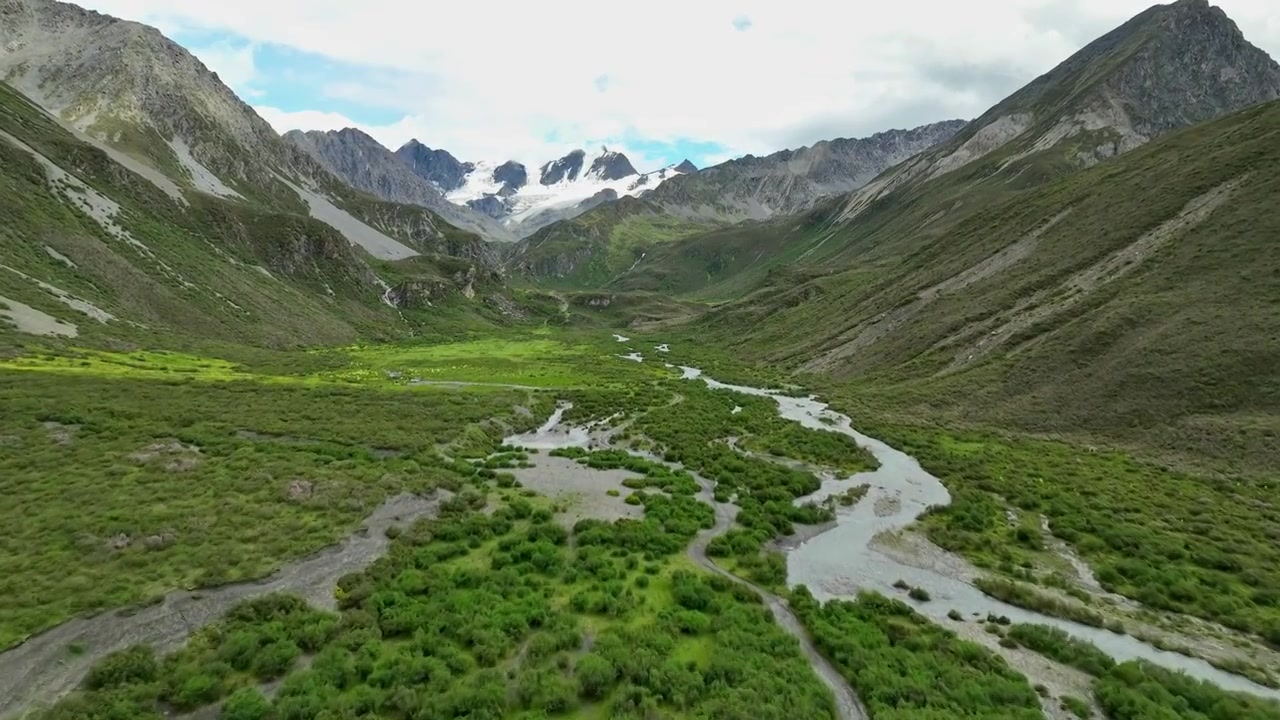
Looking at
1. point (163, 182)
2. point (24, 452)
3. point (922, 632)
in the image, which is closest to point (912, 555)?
point (922, 632)

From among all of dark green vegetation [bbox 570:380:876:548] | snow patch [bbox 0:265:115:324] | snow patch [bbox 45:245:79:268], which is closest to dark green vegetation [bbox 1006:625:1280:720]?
dark green vegetation [bbox 570:380:876:548]

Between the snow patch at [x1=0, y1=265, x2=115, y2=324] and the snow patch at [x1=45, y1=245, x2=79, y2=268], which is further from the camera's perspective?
the snow patch at [x1=45, y1=245, x2=79, y2=268]

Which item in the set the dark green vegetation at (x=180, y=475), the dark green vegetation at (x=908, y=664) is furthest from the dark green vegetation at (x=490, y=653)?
the dark green vegetation at (x=180, y=475)

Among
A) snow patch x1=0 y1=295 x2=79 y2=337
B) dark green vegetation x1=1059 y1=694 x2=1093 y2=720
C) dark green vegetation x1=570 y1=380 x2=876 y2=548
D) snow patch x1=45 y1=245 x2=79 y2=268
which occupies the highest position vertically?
snow patch x1=45 y1=245 x2=79 y2=268

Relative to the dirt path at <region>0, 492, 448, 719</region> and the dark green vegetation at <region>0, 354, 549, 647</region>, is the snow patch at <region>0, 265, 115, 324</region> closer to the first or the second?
the dark green vegetation at <region>0, 354, 549, 647</region>

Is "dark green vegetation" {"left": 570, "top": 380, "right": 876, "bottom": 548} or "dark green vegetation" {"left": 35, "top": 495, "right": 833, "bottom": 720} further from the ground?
"dark green vegetation" {"left": 35, "top": 495, "right": 833, "bottom": 720}

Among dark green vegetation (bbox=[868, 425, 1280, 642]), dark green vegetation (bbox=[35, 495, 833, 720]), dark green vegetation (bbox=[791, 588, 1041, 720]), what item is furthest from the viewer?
dark green vegetation (bbox=[868, 425, 1280, 642])

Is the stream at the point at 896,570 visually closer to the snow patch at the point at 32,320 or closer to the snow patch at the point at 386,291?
the snow patch at the point at 32,320
